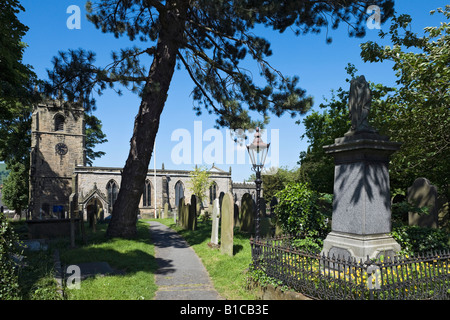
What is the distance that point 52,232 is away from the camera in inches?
493

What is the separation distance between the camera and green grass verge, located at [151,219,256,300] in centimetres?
620

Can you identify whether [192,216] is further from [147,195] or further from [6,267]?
[147,195]

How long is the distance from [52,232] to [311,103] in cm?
1221

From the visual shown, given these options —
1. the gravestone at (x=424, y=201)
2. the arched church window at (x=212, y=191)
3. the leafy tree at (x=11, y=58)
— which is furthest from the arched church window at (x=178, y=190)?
the gravestone at (x=424, y=201)

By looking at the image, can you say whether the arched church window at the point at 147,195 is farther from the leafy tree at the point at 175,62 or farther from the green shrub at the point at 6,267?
the green shrub at the point at 6,267

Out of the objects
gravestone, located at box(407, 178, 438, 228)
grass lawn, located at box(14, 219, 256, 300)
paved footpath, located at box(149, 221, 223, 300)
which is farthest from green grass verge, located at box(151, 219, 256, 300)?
gravestone, located at box(407, 178, 438, 228)

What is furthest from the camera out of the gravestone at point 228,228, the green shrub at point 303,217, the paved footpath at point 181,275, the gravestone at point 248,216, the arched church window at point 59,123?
the arched church window at point 59,123

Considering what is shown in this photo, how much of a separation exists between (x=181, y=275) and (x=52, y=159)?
33.3 m

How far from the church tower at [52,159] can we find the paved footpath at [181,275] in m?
27.8

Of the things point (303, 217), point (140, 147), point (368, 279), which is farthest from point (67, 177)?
point (368, 279)

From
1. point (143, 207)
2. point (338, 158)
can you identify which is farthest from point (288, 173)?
point (338, 158)

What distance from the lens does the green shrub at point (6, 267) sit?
4.59 metres

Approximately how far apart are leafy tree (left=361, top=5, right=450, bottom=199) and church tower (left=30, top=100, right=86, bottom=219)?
108 feet
